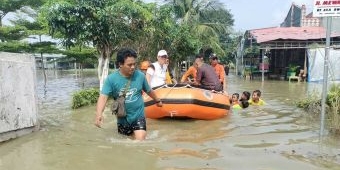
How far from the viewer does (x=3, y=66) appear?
562 centimetres

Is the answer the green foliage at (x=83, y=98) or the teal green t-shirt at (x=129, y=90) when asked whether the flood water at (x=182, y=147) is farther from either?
the green foliage at (x=83, y=98)

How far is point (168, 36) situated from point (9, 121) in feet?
37.2

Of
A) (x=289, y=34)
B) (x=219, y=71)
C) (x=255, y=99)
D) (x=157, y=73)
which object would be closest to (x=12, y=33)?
(x=289, y=34)

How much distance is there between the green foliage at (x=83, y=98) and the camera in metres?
10.6

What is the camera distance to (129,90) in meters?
5.10

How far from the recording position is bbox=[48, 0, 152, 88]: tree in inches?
468

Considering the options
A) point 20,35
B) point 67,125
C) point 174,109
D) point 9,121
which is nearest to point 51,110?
point 67,125

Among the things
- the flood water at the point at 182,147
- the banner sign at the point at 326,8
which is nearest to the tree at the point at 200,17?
the flood water at the point at 182,147

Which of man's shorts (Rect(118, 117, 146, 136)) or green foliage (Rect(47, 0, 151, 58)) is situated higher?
green foliage (Rect(47, 0, 151, 58))

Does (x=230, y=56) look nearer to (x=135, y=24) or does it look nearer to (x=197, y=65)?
(x=135, y=24)

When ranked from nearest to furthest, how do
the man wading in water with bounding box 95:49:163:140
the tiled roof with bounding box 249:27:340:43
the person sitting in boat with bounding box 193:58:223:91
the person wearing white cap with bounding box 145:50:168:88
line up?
1. the man wading in water with bounding box 95:49:163:140
2. the person wearing white cap with bounding box 145:50:168:88
3. the person sitting in boat with bounding box 193:58:223:91
4. the tiled roof with bounding box 249:27:340:43

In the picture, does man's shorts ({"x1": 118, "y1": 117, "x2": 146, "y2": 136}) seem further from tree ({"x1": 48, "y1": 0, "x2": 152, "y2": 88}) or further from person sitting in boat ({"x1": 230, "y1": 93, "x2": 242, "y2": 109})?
tree ({"x1": 48, "y1": 0, "x2": 152, "y2": 88})

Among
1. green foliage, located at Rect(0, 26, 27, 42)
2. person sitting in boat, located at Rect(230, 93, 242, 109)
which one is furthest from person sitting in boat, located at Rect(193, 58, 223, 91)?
green foliage, located at Rect(0, 26, 27, 42)

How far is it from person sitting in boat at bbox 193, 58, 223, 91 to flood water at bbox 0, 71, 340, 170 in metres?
0.94
